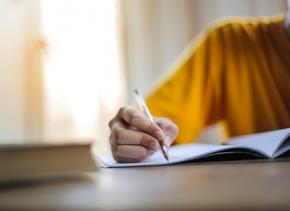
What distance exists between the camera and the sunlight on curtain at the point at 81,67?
6.07 ft

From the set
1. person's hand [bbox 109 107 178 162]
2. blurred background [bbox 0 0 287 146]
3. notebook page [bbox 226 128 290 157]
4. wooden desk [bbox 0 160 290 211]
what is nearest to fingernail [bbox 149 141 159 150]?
person's hand [bbox 109 107 178 162]

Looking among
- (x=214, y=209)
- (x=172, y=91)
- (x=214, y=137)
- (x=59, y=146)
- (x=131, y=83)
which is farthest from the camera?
(x=131, y=83)

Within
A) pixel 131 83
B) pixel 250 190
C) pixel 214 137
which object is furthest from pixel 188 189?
pixel 131 83

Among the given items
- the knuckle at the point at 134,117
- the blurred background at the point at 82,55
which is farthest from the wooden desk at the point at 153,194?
the blurred background at the point at 82,55

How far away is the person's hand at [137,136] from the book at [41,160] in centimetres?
30

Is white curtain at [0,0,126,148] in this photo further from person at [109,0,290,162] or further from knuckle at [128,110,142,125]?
knuckle at [128,110,142,125]

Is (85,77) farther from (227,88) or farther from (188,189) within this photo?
(188,189)

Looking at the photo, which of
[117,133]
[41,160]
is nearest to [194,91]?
[117,133]

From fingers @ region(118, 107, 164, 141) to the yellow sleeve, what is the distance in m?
0.36

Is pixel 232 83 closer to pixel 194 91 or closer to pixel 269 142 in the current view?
pixel 194 91

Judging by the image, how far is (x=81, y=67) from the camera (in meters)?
1.87

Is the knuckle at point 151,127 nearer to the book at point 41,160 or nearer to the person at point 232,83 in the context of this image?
the book at point 41,160

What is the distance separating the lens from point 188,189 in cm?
30

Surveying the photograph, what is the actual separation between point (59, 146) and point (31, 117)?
1634mm
